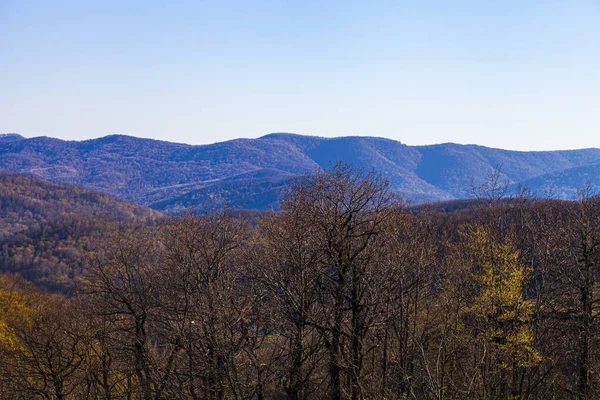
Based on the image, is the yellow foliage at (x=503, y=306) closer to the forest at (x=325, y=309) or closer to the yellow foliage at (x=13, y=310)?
the forest at (x=325, y=309)

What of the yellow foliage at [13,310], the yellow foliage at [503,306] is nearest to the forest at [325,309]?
→ the yellow foliage at [503,306]

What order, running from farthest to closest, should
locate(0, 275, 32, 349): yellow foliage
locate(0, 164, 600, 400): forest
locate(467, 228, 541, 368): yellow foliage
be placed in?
locate(0, 275, 32, 349): yellow foliage, locate(467, 228, 541, 368): yellow foliage, locate(0, 164, 600, 400): forest

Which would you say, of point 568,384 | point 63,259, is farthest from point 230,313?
point 63,259

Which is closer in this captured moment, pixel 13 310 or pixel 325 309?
pixel 325 309

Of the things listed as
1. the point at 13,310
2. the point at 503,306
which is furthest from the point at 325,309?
the point at 13,310

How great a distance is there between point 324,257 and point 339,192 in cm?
317

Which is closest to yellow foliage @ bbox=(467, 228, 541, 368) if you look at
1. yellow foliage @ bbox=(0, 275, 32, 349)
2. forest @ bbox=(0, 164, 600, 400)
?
forest @ bbox=(0, 164, 600, 400)

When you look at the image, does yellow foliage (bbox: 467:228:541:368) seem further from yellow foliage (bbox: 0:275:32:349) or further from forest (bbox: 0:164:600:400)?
yellow foliage (bbox: 0:275:32:349)

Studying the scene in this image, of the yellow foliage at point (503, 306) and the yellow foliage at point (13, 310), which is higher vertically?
the yellow foliage at point (503, 306)

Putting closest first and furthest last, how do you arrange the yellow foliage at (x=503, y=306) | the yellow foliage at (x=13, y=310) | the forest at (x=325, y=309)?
the forest at (x=325, y=309) < the yellow foliage at (x=503, y=306) < the yellow foliage at (x=13, y=310)

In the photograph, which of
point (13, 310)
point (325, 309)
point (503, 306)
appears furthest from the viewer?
point (13, 310)

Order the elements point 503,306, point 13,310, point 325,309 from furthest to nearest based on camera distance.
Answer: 1. point 13,310
2. point 503,306
3. point 325,309

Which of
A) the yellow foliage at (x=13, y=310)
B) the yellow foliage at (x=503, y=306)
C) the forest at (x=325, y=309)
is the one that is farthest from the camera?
the yellow foliage at (x=13, y=310)

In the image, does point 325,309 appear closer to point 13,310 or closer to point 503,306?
point 503,306
